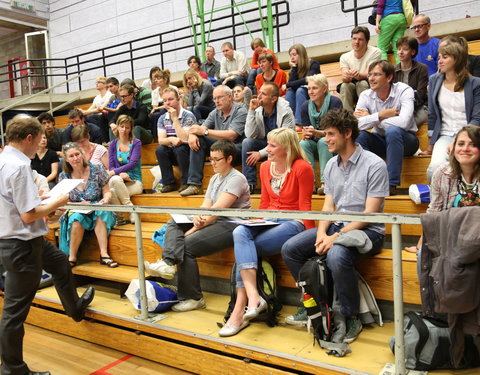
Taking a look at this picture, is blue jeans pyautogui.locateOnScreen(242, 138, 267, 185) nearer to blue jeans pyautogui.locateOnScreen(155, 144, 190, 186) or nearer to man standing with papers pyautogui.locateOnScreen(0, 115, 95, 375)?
blue jeans pyautogui.locateOnScreen(155, 144, 190, 186)

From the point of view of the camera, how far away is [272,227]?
8.77 feet

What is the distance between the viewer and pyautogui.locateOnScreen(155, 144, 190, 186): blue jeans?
4.09 m

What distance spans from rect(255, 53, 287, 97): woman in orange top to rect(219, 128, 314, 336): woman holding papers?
1932 mm

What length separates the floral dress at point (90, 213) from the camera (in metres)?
3.66

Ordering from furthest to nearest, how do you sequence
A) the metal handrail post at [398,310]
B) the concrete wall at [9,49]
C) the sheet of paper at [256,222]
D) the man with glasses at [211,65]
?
the concrete wall at [9,49] → the man with glasses at [211,65] → the sheet of paper at [256,222] → the metal handrail post at [398,310]

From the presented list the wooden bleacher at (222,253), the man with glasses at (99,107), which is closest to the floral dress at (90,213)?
the wooden bleacher at (222,253)

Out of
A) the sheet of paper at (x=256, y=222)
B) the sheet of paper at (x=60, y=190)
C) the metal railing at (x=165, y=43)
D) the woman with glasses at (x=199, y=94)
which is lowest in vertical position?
the sheet of paper at (x=256, y=222)

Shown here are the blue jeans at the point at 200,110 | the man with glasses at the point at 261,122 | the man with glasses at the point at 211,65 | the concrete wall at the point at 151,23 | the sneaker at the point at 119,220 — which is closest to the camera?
the man with glasses at the point at 261,122

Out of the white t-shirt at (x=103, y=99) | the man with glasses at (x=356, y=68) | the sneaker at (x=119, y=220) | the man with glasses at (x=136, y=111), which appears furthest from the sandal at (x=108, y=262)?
the white t-shirt at (x=103, y=99)

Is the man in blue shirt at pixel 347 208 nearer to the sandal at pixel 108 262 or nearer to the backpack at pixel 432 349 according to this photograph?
the backpack at pixel 432 349

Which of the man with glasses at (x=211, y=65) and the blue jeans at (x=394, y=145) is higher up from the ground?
the man with glasses at (x=211, y=65)

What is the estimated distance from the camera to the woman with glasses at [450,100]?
9.59 ft

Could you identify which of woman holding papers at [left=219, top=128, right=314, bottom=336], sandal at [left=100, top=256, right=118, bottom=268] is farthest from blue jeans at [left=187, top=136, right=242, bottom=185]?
woman holding papers at [left=219, top=128, right=314, bottom=336]

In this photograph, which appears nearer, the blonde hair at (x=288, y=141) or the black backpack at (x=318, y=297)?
the black backpack at (x=318, y=297)
